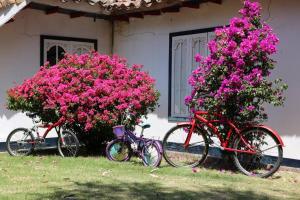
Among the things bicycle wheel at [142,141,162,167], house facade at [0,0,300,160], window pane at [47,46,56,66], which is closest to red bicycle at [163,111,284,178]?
bicycle wheel at [142,141,162,167]

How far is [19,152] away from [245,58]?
5.03 m

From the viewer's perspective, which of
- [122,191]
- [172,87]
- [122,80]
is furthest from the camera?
[172,87]

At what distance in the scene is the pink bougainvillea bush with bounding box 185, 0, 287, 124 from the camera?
8594mm

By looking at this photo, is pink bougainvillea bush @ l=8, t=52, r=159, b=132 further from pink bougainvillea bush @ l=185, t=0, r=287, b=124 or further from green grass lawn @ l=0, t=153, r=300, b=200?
pink bougainvillea bush @ l=185, t=0, r=287, b=124

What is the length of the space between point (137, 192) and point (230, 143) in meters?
2.51

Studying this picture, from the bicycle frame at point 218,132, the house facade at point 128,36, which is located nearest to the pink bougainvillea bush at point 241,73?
the bicycle frame at point 218,132

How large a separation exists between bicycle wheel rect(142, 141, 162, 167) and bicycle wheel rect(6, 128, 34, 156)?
8.45 ft

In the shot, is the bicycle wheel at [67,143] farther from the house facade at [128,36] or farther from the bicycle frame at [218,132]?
the bicycle frame at [218,132]

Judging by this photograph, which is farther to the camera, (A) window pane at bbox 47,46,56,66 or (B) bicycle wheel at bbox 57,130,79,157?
(A) window pane at bbox 47,46,56,66

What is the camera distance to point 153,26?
41.1ft

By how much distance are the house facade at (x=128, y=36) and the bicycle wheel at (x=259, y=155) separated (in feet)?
8.26

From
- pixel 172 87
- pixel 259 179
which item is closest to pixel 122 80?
pixel 172 87

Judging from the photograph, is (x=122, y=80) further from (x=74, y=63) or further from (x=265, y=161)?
(x=265, y=161)

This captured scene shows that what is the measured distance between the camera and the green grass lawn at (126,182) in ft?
22.9
